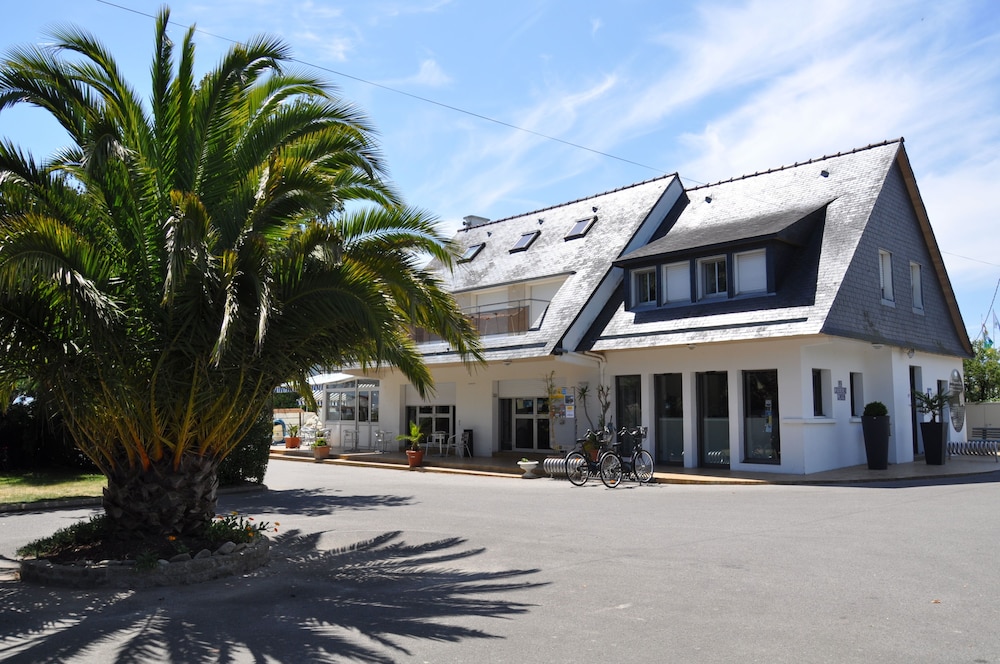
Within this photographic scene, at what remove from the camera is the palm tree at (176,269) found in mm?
8305

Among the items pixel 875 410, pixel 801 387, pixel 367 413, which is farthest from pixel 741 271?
pixel 367 413

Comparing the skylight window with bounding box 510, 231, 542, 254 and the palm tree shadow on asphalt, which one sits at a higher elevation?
the skylight window with bounding box 510, 231, 542, 254

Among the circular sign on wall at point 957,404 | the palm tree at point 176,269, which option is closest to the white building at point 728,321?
the circular sign on wall at point 957,404

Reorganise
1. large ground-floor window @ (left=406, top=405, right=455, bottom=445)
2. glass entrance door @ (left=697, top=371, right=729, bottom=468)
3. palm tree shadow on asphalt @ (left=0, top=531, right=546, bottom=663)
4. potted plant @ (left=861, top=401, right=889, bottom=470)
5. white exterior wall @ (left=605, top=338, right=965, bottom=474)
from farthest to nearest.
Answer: large ground-floor window @ (left=406, top=405, right=455, bottom=445) < glass entrance door @ (left=697, top=371, right=729, bottom=468) < potted plant @ (left=861, top=401, right=889, bottom=470) < white exterior wall @ (left=605, top=338, right=965, bottom=474) < palm tree shadow on asphalt @ (left=0, top=531, right=546, bottom=663)

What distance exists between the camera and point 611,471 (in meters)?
17.9

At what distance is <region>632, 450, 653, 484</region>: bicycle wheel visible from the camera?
18375 millimetres

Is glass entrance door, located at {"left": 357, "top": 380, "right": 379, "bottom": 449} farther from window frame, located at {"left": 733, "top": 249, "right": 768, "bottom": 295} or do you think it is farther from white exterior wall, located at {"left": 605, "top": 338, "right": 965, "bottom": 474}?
window frame, located at {"left": 733, "top": 249, "right": 768, "bottom": 295}

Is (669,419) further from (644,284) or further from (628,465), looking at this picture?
(628,465)

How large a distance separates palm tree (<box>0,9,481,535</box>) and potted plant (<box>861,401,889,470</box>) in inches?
548

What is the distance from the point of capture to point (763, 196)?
76.6ft

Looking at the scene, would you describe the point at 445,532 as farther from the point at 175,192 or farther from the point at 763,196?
the point at 763,196

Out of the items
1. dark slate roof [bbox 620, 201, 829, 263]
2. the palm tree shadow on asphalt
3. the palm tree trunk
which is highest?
dark slate roof [bbox 620, 201, 829, 263]

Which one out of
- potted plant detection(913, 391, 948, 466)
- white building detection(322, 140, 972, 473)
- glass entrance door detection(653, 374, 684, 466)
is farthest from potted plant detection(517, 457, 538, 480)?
potted plant detection(913, 391, 948, 466)

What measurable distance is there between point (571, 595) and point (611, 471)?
35.7 feet
